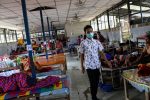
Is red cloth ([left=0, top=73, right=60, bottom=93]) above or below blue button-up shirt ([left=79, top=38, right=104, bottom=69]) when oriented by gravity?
below

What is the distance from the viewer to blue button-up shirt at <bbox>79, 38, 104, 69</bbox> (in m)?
4.77

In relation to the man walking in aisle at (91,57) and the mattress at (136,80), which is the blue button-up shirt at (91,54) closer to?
the man walking in aisle at (91,57)

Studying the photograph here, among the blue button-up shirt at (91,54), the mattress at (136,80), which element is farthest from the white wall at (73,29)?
the mattress at (136,80)

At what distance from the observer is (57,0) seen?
8258 millimetres

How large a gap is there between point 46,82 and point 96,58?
118 cm

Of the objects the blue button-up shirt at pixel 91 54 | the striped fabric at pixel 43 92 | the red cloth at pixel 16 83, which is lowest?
the striped fabric at pixel 43 92

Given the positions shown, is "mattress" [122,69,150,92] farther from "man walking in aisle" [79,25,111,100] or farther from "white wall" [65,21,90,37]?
"white wall" [65,21,90,37]

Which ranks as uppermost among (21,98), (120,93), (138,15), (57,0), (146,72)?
(57,0)

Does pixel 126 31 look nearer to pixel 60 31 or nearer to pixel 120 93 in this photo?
pixel 120 93

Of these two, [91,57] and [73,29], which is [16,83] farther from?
[73,29]

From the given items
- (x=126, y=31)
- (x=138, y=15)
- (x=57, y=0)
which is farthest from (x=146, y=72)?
(x=126, y=31)

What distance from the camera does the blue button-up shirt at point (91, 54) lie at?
15.6ft

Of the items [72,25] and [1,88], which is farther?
[72,25]

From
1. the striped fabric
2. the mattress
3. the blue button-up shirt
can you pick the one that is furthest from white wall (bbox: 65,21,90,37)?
the striped fabric
